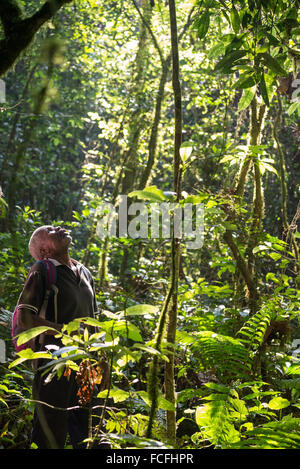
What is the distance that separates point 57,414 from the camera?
8.17 ft

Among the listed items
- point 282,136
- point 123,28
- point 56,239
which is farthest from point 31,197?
point 56,239

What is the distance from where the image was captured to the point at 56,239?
280 centimetres

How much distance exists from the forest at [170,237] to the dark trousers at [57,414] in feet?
0.30

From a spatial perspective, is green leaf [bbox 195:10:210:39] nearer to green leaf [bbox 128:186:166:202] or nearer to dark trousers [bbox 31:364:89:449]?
green leaf [bbox 128:186:166:202]

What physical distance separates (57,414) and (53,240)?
1040mm

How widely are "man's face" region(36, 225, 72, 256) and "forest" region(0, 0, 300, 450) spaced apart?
224 mm

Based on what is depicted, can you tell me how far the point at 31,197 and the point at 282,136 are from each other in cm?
606

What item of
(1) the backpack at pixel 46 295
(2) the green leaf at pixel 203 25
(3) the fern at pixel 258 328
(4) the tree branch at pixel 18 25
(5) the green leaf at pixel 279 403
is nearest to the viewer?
(4) the tree branch at pixel 18 25

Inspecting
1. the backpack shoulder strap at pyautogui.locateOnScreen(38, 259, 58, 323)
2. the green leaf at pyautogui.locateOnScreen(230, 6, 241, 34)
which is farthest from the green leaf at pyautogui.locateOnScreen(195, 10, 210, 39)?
the backpack shoulder strap at pyautogui.locateOnScreen(38, 259, 58, 323)

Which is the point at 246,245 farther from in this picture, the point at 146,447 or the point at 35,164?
the point at 35,164

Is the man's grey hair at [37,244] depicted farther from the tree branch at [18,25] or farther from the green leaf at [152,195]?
the green leaf at [152,195]

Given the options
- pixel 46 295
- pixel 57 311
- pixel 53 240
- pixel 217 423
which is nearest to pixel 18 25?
pixel 53 240

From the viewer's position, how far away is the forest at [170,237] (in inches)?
67.9

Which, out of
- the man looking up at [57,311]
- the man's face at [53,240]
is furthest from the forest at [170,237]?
the man's face at [53,240]
